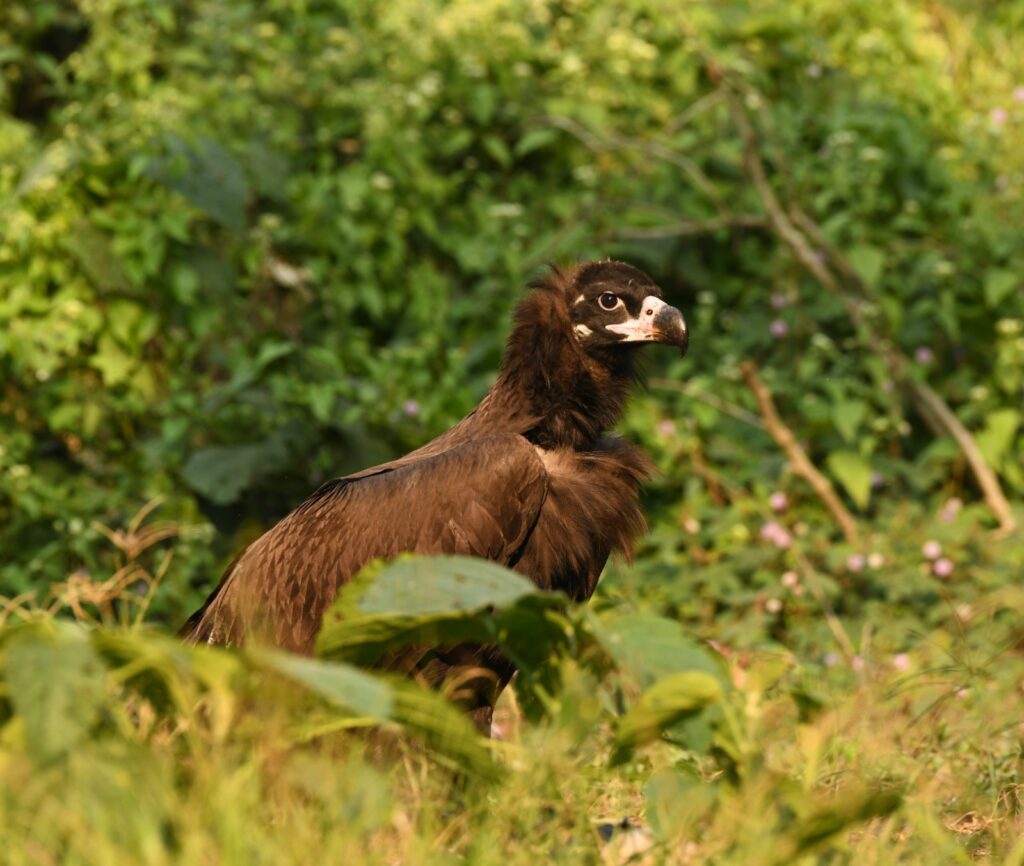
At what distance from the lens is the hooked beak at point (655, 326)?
4848mm

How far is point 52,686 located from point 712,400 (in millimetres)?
4981

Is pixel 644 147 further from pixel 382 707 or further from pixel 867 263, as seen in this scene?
pixel 382 707

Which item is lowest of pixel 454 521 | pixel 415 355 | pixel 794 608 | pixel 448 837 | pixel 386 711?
pixel 794 608

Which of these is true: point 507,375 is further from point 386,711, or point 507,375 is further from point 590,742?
point 386,711

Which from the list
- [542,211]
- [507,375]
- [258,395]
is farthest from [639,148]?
[507,375]

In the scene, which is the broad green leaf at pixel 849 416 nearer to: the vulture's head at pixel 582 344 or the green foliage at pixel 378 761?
the vulture's head at pixel 582 344

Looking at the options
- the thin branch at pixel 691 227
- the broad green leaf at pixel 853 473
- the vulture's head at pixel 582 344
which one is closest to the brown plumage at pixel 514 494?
the vulture's head at pixel 582 344

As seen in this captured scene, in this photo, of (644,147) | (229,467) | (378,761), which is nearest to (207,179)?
(229,467)

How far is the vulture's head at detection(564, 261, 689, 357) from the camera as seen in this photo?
491cm

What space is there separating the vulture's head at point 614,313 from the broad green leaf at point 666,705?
2.06 m

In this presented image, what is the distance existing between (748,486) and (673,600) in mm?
857

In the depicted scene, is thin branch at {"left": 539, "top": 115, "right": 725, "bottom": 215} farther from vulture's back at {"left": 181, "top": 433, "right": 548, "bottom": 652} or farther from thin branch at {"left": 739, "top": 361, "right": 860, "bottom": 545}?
vulture's back at {"left": 181, "top": 433, "right": 548, "bottom": 652}

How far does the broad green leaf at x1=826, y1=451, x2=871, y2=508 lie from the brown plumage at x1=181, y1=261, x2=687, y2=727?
7.32 feet

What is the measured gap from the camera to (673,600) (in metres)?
6.67
